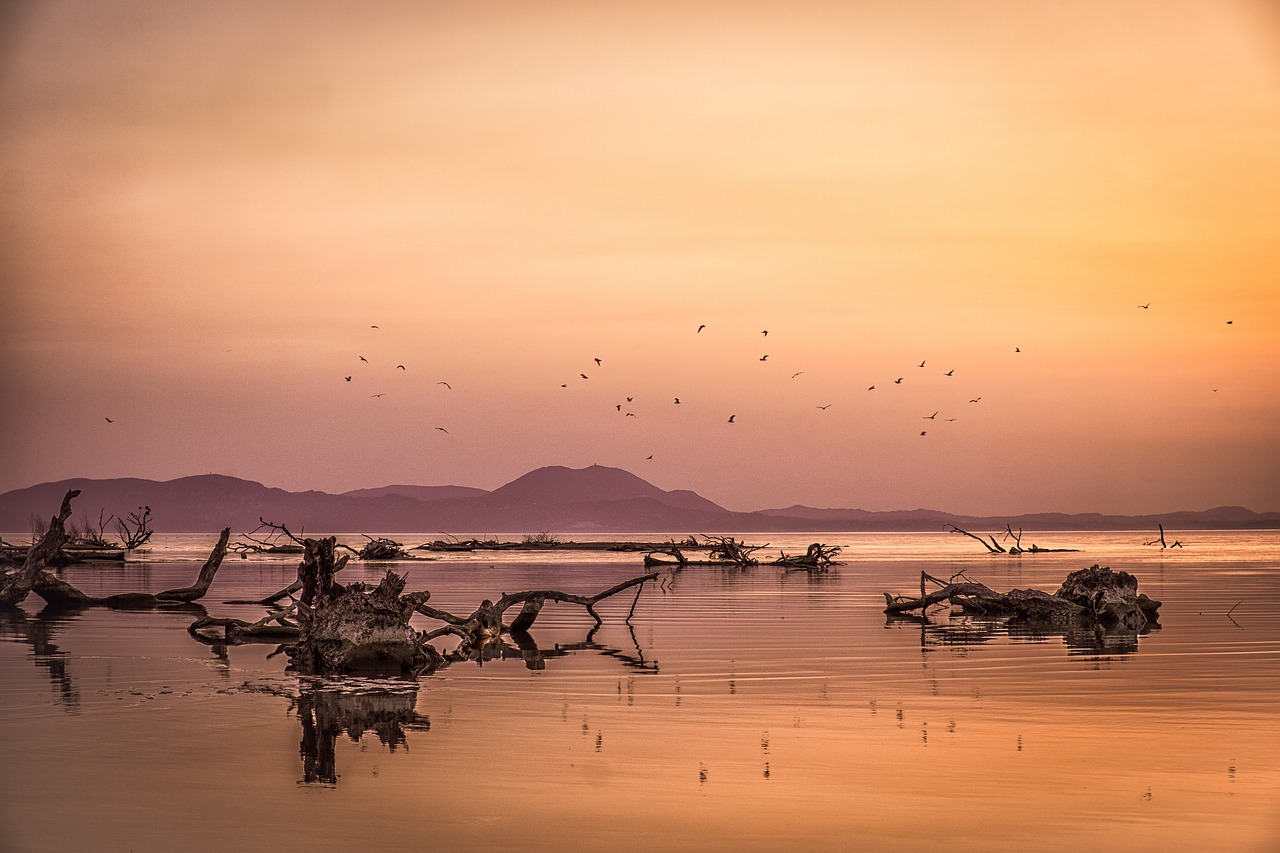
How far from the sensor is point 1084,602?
121ft

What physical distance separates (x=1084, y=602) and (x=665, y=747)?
78.7 feet

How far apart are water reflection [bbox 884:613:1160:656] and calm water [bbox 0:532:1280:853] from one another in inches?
12.6

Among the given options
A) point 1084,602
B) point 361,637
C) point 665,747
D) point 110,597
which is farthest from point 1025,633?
point 110,597

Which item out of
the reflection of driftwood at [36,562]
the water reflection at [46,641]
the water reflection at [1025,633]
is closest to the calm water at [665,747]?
the water reflection at [46,641]

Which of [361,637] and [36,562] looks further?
[36,562]

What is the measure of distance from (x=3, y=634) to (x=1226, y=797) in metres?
30.6

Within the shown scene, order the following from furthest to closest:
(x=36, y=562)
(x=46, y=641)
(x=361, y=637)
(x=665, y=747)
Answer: (x=36, y=562)
(x=46, y=641)
(x=361, y=637)
(x=665, y=747)

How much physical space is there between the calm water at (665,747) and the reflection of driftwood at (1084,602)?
172 inches

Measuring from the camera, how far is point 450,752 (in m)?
16.2

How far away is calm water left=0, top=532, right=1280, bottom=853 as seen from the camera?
41.2 ft

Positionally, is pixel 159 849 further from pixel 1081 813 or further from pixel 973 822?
pixel 1081 813

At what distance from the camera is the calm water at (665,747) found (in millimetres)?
12570

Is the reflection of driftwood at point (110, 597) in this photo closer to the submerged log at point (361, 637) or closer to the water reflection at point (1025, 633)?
the submerged log at point (361, 637)

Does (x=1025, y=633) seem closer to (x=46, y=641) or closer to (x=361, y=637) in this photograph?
(x=361, y=637)
